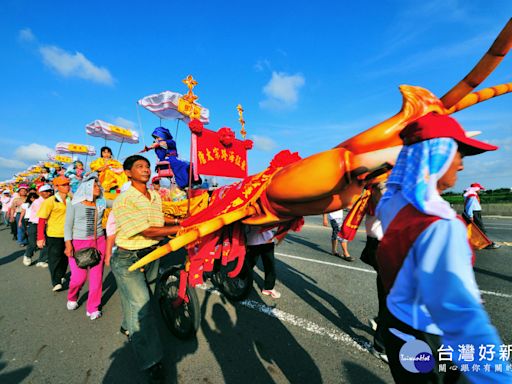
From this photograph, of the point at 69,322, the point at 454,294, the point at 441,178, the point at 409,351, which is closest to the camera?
the point at 454,294

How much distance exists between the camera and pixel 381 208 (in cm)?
127

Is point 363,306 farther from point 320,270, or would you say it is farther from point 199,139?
point 199,139

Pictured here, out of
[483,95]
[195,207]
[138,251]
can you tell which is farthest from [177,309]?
[483,95]

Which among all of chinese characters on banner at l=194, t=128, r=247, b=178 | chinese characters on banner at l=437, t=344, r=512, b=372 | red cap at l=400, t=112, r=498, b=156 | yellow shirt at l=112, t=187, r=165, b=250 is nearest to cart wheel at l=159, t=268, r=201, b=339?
yellow shirt at l=112, t=187, r=165, b=250

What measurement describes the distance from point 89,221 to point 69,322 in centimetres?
141

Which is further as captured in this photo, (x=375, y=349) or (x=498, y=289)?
(x=498, y=289)

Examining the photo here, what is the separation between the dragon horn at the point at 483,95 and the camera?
3.85ft

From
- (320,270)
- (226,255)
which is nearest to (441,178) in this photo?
(226,255)

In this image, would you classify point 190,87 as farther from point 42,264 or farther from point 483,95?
point 42,264

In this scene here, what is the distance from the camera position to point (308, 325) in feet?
9.61

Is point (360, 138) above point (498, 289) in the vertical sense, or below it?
above

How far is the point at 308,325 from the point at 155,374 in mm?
1801

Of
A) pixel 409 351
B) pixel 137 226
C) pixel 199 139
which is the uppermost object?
pixel 199 139

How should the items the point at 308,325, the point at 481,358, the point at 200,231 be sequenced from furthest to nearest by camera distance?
1. the point at 308,325
2. the point at 200,231
3. the point at 481,358
